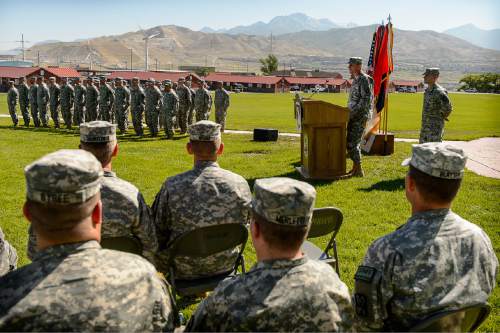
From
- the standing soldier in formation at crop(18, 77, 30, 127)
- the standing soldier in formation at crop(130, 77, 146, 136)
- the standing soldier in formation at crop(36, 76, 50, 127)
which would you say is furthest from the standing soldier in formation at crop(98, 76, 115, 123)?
the standing soldier in formation at crop(18, 77, 30, 127)

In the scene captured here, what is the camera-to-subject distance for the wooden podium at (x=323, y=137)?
9.02 metres

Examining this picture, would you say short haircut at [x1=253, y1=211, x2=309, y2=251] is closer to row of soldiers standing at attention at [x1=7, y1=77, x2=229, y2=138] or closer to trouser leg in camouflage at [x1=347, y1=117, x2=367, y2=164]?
trouser leg in camouflage at [x1=347, y1=117, x2=367, y2=164]

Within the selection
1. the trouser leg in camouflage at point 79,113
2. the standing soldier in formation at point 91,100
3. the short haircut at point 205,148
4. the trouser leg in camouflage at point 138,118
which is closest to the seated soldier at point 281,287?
the short haircut at point 205,148

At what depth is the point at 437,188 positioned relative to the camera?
2762 millimetres

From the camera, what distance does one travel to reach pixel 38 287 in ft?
6.45

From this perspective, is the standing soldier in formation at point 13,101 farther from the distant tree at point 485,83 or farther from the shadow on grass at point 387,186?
the distant tree at point 485,83

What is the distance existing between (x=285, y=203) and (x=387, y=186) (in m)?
7.02

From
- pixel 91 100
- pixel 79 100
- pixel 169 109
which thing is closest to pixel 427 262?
pixel 169 109

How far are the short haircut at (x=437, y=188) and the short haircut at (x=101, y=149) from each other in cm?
242

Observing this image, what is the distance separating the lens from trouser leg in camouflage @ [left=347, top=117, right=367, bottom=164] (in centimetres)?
923

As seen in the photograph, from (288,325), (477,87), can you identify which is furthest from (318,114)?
(477,87)

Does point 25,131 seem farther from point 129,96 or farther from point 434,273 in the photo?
point 434,273

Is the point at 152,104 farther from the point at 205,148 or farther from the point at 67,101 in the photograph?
the point at 205,148

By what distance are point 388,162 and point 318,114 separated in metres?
2.91
